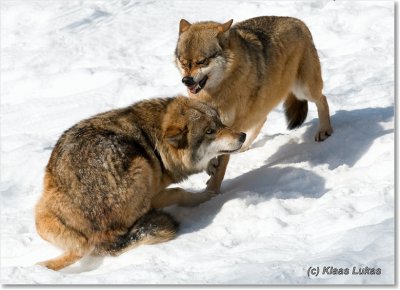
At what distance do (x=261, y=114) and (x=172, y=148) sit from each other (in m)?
1.70

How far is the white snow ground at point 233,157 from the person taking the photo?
5.50 metres

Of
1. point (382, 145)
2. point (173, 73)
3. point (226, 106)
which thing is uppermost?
point (226, 106)

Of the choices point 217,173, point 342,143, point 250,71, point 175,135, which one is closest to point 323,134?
point 342,143

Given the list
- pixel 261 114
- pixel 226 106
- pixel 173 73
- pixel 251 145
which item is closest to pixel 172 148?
pixel 226 106

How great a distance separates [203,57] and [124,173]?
1674 millimetres

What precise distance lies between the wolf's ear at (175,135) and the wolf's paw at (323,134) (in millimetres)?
2395

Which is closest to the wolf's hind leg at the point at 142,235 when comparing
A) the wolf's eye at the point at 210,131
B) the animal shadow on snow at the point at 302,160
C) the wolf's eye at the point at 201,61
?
the animal shadow on snow at the point at 302,160

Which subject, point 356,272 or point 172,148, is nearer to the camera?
point 356,272

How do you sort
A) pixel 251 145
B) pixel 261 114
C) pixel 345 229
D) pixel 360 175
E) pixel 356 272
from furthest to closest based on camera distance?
pixel 251 145
pixel 261 114
pixel 360 175
pixel 345 229
pixel 356 272

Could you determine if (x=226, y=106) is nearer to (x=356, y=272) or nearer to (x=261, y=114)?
(x=261, y=114)

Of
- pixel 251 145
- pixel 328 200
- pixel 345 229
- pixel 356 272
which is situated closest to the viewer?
pixel 356 272

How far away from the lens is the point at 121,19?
1312cm

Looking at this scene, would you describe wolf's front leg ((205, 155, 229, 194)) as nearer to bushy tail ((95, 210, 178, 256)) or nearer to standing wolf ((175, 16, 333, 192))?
standing wolf ((175, 16, 333, 192))

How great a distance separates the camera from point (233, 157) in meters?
8.43
